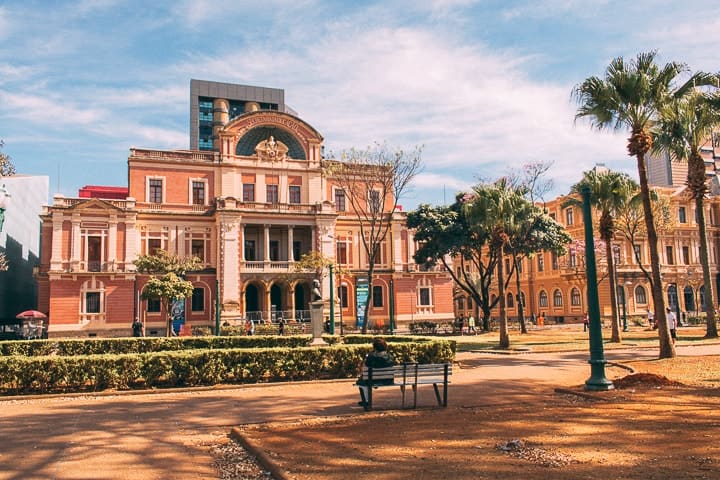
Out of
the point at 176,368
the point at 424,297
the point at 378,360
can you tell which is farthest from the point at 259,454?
the point at 424,297

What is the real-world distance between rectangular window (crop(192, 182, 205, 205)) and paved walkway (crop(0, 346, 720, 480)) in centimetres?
3351

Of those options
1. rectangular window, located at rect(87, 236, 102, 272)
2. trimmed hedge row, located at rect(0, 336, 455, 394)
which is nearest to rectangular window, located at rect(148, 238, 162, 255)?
rectangular window, located at rect(87, 236, 102, 272)

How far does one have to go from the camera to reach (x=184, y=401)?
12734 mm

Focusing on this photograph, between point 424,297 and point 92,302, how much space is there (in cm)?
2529

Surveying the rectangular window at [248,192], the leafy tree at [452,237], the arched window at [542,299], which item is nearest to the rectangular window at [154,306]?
the rectangular window at [248,192]

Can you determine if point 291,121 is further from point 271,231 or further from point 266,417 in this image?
point 266,417

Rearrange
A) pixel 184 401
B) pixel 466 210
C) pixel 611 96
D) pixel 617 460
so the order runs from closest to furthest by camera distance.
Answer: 1. pixel 617 460
2. pixel 184 401
3. pixel 611 96
4. pixel 466 210

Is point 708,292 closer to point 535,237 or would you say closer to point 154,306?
point 535,237

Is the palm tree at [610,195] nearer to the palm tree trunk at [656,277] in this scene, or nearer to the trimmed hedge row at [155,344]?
the palm tree trunk at [656,277]

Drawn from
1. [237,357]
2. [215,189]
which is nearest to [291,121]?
[215,189]

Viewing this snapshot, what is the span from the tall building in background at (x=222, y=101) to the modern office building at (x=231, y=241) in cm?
3518

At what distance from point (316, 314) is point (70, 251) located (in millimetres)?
28227

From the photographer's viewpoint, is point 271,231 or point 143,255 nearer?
point 143,255

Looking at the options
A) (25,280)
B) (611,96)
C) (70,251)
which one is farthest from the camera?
(25,280)
